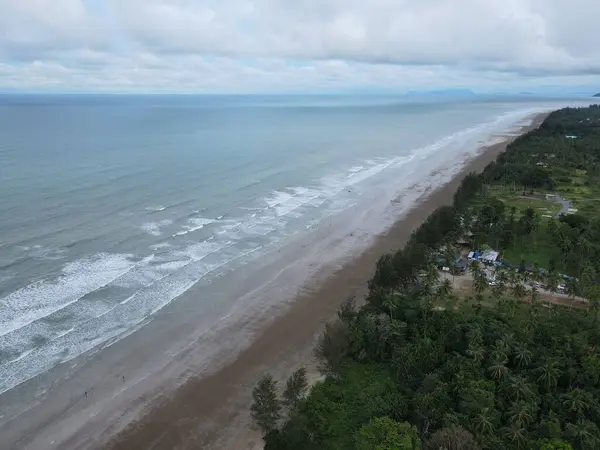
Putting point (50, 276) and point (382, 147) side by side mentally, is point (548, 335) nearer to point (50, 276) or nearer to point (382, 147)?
point (50, 276)

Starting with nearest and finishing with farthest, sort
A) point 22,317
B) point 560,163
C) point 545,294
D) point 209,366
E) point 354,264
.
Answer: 1. point 209,366
2. point 22,317
3. point 545,294
4. point 354,264
5. point 560,163

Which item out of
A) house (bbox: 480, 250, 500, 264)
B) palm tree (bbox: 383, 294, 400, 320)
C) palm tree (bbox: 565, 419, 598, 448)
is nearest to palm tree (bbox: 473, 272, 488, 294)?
palm tree (bbox: 383, 294, 400, 320)

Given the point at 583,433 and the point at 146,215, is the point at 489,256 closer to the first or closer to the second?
the point at 583,433

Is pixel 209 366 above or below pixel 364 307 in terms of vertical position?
below

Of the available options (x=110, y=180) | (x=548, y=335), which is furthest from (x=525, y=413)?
(x=110, y=180)

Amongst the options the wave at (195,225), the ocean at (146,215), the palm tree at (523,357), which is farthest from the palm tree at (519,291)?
the wave at (195,225)
